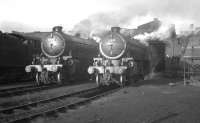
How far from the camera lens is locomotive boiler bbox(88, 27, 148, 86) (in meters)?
13.6

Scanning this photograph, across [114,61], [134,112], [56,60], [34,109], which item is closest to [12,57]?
[56,60]

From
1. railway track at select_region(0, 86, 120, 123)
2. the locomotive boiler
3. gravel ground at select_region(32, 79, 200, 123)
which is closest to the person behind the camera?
gravel ground at select_region(32, 79, 200, 123)

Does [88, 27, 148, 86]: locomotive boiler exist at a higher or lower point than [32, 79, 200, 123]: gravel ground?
higher

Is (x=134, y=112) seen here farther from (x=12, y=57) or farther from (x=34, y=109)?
(x=12, y=57)

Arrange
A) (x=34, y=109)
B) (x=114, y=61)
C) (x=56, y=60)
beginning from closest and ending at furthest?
(x=34, y=109), (x=114, y=61), (x=56, y=60)

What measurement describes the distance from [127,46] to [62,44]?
4377 mm

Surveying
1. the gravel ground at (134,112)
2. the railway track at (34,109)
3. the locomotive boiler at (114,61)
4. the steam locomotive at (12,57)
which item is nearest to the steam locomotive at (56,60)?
the locomotive boiler at (114,61)

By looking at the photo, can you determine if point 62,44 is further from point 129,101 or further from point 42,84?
point 129,101

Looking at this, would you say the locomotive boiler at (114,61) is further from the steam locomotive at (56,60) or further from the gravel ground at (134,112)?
the gravel ground at (134,112)

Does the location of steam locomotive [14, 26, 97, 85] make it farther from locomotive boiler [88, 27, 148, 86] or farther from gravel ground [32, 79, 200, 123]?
gravel ground [32, 79, 200, 123]

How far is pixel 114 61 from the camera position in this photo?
14.0m

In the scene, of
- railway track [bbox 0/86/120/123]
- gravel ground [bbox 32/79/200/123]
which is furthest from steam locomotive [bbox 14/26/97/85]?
gravel ground [bbox 32/79/200/123]

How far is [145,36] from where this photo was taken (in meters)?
21.4

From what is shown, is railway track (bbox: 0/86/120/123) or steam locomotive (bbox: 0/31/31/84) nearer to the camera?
railway track (bbox: 0/86/120/123)
